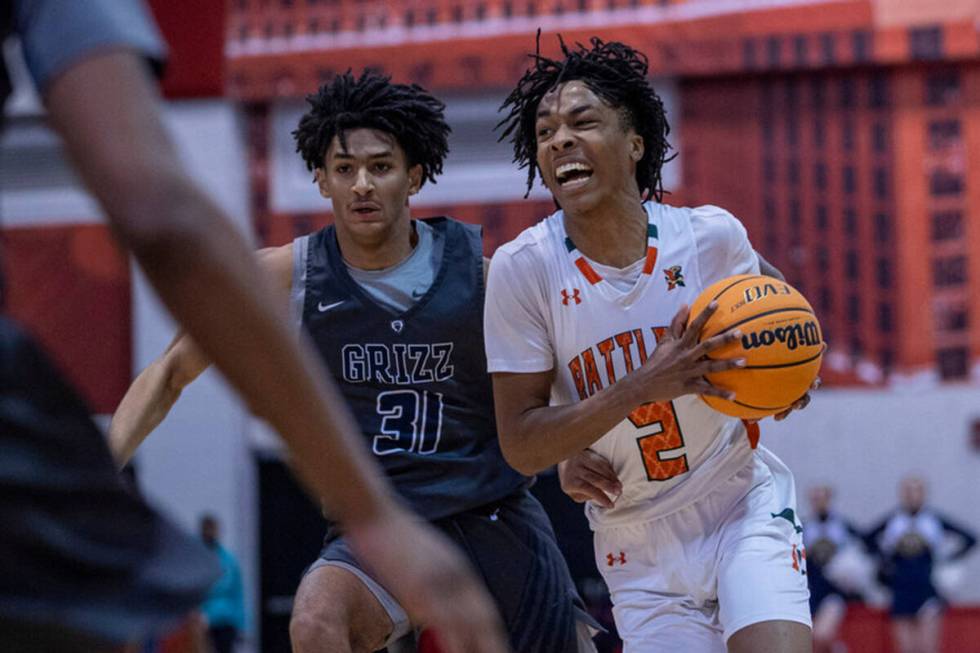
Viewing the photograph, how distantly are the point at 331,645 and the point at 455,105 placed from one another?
914 cm

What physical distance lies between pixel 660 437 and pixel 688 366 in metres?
0.44

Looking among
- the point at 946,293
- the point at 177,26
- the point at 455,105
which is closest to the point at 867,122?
the point at 946,293

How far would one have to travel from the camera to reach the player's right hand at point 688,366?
3.54 meters

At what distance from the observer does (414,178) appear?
185 inches

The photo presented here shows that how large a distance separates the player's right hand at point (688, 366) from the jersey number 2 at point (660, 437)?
1.15ft

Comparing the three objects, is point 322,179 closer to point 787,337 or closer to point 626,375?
point 626,375

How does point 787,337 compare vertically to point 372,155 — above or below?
below

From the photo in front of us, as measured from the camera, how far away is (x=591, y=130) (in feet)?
13.2

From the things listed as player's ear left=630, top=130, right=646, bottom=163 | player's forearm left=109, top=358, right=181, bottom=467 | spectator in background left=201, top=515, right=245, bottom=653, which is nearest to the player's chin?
player's ear left=630, top=130, right=646, bottom=163

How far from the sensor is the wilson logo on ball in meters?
3.57

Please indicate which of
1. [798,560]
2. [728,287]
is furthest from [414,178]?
[798,560]

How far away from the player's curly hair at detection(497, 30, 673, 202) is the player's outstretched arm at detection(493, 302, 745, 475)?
0.78m

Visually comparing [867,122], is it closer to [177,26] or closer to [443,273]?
[177,26]

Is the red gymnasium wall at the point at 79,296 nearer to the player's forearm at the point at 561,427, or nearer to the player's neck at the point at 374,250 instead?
the player's neck at the point at 374,250
